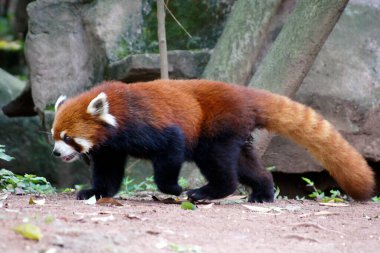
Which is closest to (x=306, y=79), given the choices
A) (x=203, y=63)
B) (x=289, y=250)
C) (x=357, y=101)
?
(x=357, y=101)

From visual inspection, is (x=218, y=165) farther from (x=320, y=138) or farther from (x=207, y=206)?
(x=320, y=138)

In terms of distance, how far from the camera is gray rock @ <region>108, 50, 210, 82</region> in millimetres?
7812

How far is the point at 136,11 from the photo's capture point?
8328 mm

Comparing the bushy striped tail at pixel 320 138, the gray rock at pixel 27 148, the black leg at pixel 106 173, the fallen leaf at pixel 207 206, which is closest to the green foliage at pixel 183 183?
the black leg at pixel 106 173

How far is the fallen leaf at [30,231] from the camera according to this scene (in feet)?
11.3

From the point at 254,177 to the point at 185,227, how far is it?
1.84m

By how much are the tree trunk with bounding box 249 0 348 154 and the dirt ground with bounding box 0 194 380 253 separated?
159 cm

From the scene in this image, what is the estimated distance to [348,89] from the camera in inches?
301

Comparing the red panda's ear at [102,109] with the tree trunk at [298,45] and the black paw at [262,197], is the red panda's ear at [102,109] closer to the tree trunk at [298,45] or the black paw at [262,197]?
the black paw at [262,197]

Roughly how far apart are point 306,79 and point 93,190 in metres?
3.11

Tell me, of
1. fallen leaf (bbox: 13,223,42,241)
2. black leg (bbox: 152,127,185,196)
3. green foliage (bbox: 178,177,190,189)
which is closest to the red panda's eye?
black leg (bbox: 152,127,185,196)

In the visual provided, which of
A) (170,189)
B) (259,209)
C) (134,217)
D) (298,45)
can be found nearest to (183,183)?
(170,189)

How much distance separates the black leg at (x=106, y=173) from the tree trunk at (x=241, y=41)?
1.81 m

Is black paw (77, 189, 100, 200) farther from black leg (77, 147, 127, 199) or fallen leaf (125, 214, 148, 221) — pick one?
fallen leaf (125, 214, 148, 221)
